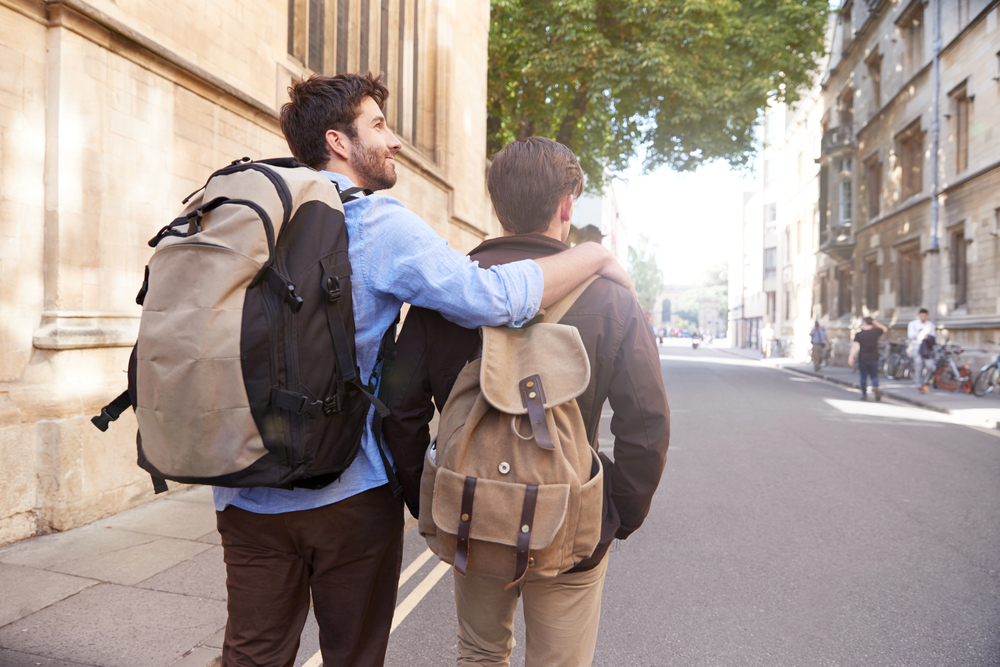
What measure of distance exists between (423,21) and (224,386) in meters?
13.7

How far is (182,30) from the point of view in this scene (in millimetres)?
5695

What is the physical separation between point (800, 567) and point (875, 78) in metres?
26.8

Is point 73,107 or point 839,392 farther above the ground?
point 73,107

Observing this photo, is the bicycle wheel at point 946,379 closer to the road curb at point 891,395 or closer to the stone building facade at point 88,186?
the road curb at point 891,395

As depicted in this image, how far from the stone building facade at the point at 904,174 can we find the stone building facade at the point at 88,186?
17170mm

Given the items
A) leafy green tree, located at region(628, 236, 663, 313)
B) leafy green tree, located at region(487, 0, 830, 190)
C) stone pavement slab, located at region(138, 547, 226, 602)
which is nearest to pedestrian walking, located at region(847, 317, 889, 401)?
leafy green tree, located at region(487, 0, 830, 190)

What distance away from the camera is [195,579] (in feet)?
11.8

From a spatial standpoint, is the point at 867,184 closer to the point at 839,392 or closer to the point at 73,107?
the point at 839,392

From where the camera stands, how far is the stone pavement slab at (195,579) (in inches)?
135

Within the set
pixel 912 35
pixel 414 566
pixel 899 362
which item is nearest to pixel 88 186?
pixel 414 566

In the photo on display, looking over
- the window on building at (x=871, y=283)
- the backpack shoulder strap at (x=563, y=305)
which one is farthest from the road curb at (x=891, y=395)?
the backpack shoulder strap at (x=563, y=305)

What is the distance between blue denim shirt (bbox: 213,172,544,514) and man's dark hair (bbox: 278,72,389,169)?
27 centimetres

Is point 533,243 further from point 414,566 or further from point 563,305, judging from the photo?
point 414,566

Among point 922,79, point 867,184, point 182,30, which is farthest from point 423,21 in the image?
point 867,184
